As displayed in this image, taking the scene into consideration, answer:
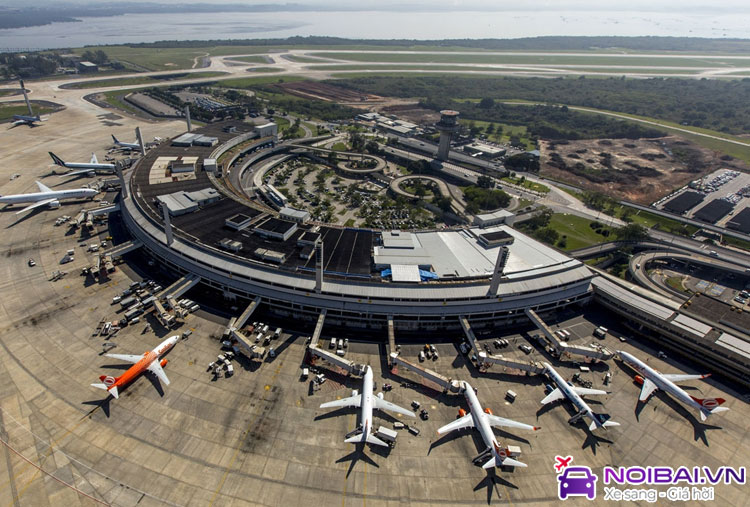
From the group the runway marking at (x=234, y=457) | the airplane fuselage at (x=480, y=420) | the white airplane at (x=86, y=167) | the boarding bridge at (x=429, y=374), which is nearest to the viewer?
the runway marking at (x=234, y=457)

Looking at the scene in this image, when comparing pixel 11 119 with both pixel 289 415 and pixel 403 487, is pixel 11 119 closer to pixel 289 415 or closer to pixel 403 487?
pixel 289 415

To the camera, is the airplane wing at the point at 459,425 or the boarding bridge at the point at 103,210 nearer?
the airplane wing at the point at 459,425

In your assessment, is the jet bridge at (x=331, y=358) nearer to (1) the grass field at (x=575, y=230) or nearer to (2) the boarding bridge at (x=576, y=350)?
(2) the boarding bridge at (x=576, y=350)

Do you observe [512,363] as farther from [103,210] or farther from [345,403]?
[103,210]

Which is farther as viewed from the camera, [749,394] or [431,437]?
[749,394]

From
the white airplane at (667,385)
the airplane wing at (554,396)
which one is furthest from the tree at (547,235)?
the airplane wing at (554,396)

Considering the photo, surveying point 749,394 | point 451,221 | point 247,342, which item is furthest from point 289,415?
point 451,221

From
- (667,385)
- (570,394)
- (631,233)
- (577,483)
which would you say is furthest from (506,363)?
(631,233)
